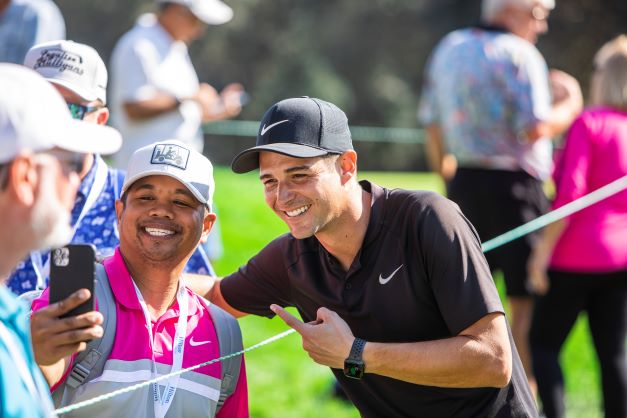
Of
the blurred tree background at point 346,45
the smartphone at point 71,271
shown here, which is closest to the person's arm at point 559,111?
the smartphone at point 71,271

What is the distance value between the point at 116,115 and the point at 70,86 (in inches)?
105

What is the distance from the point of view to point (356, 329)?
374 cm

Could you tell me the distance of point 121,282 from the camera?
11.5 feet

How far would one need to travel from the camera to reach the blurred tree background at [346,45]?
34.3m

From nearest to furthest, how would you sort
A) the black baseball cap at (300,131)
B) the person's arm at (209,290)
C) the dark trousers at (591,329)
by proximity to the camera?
the black baseball cap at (300,131)
the person's arm at (209,290)
the dark trousers at (591,329)

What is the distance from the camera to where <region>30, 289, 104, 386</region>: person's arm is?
9.48 ft

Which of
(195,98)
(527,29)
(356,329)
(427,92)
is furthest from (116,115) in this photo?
(356,329)

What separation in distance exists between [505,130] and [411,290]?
335cm

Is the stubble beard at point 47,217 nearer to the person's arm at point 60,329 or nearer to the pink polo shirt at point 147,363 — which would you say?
the person's arm at point 60,329

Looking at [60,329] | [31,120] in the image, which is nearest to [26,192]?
[31,120]

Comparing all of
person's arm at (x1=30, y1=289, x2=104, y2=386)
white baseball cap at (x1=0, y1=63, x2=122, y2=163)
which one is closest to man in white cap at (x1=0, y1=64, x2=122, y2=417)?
white baseball cap at (x1=0, y1=63, x2=122, y2=163)

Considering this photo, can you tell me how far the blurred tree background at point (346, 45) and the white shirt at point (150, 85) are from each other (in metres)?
24.6

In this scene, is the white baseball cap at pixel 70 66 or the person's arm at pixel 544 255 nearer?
the white baseball cap at pixel 70 66

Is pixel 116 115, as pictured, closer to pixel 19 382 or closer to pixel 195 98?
pixel 195 98
